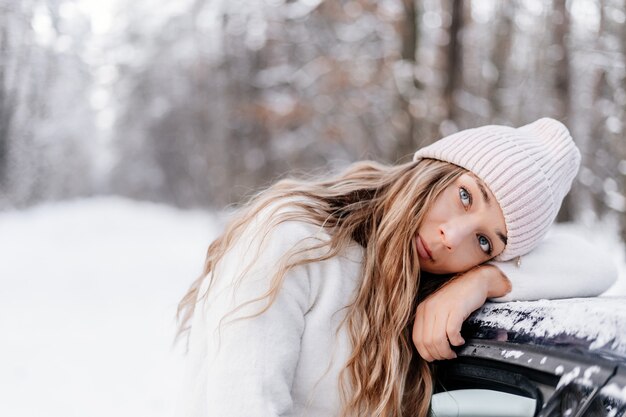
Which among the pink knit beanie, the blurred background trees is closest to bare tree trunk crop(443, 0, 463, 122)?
the blurred background trees

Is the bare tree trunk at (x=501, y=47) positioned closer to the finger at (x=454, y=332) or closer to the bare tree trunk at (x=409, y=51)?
the bare tree trunk at (x=409, y=51)

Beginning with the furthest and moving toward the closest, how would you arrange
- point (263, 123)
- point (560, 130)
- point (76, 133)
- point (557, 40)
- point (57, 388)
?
point (76, 133) → point (263, 123) → point (557, 40) → point (57, 388) → point (560, 130)

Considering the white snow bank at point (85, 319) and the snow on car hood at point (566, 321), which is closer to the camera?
the snow on car hood at point (566, 321)

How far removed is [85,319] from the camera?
28.0ft

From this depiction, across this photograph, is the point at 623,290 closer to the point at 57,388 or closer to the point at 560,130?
the point at 560,130

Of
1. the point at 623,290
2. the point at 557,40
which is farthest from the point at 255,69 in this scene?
the point at 623,290

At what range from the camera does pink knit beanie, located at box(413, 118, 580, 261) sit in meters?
1.92

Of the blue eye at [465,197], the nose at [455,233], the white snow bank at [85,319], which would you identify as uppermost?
the blue eye at [465,197]

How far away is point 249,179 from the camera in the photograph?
54.2ft

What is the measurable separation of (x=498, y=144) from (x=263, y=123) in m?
13.8

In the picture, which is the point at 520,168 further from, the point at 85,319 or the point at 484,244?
the point at 85,319

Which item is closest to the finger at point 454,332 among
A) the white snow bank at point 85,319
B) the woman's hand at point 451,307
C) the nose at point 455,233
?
the woman's hand at point 451,307

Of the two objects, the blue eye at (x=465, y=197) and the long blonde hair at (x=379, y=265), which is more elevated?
the blue eye at (x=465, y=197)

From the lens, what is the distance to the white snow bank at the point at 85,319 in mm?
5305
